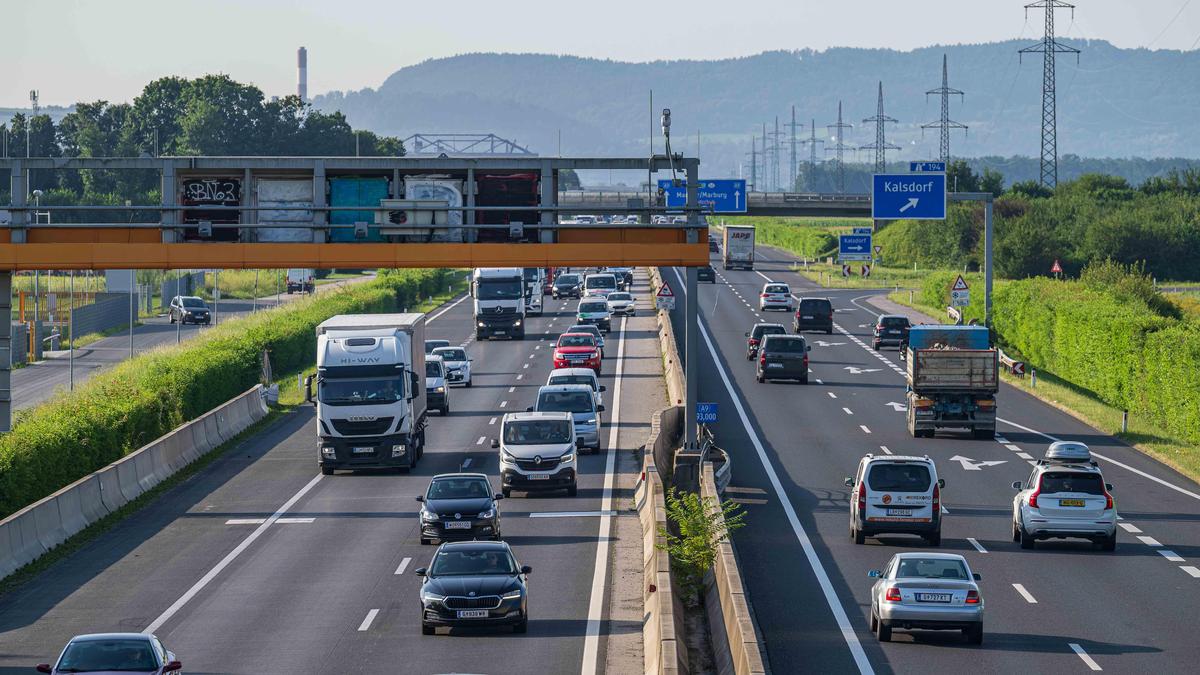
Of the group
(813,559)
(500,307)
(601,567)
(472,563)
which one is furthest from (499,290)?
(472,563)

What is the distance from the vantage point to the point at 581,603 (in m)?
27.0

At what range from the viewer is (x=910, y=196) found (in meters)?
63.8

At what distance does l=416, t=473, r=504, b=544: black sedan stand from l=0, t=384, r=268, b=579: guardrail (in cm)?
730

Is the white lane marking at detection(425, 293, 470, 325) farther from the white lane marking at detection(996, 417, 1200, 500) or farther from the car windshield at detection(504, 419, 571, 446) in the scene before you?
the car windshield at detection(504, 419, 571, 446)

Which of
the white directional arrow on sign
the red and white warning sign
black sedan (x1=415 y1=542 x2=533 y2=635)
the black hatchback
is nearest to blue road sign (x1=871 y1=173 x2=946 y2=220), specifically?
the black hatchback

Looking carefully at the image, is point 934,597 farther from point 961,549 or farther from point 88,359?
point 88,359

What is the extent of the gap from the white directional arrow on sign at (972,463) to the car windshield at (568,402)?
1011 centimetres

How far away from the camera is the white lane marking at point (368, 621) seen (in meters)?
25.2

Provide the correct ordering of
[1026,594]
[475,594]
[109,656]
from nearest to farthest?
[109,656], [475,594], [1026,594]

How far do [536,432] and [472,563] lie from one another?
14010 mm

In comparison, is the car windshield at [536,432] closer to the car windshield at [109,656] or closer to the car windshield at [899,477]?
the car windshield at [899,477]

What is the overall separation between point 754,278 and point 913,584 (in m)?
109

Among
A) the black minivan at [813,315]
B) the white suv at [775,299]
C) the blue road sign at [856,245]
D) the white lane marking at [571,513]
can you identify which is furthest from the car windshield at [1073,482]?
the blue road sign at [856,245]

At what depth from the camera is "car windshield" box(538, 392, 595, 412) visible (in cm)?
4597
